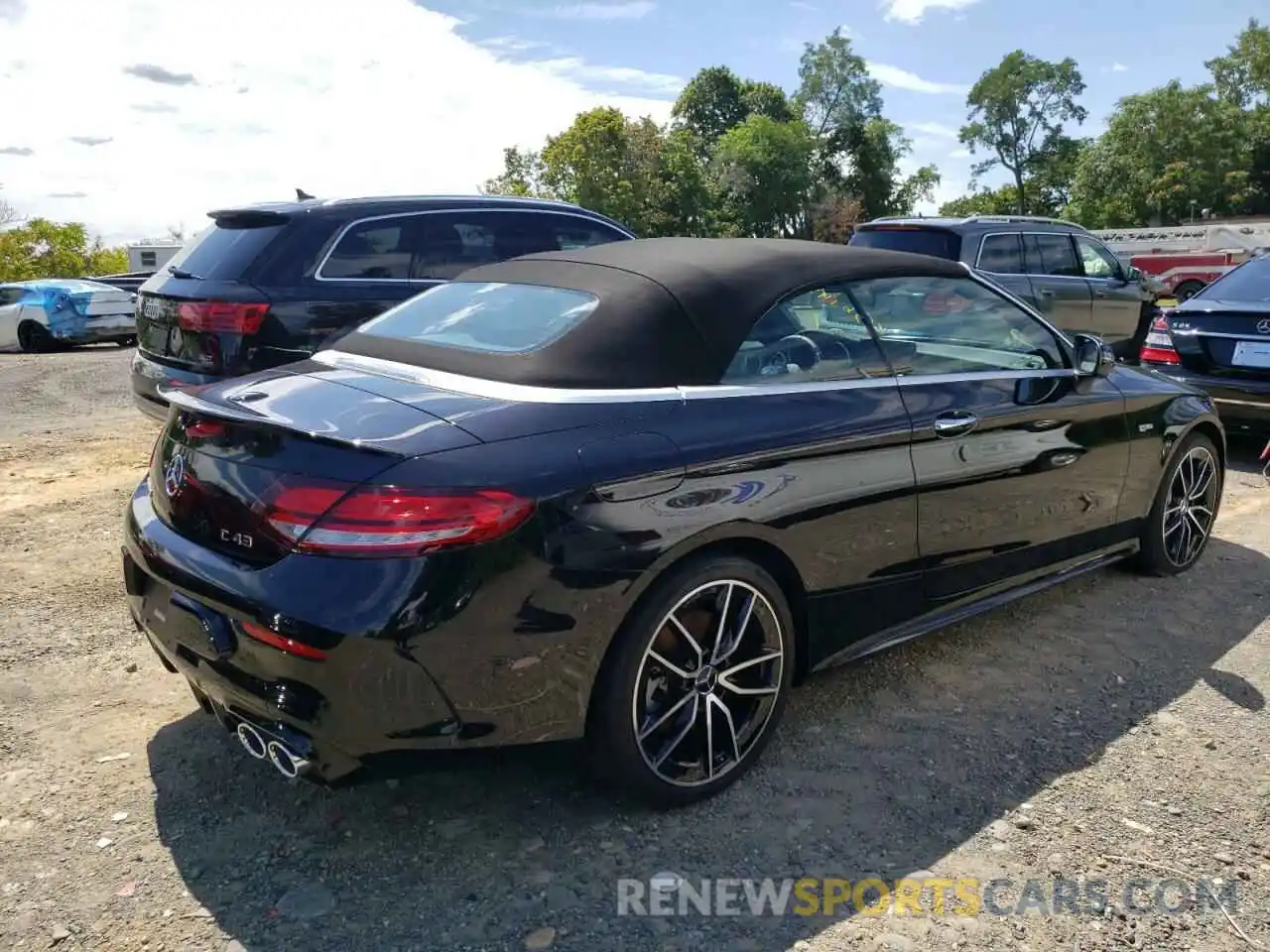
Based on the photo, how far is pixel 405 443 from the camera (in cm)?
241

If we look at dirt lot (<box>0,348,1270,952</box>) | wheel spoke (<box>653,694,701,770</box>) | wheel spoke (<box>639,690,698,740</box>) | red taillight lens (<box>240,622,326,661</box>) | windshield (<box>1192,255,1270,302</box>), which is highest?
windshield (<box>1192,255,1270,302</box>)

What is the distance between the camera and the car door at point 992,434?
134 inches

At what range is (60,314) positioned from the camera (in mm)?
16188

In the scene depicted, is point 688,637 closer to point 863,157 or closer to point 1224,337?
point 1224,337

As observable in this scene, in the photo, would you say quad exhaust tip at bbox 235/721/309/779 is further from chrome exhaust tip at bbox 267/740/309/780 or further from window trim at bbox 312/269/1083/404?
window trim at bbox 312/269/1083/404

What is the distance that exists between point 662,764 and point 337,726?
2.98 feet

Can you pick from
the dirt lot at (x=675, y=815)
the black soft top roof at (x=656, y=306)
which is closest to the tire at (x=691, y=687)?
the dirt lot at (x=675, y=815)

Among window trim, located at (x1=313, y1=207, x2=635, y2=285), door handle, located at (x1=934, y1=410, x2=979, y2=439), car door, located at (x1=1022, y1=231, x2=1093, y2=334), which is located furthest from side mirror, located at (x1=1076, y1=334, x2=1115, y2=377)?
car door, located at (x1=1022, y1=231, x2=1093, y2=334)

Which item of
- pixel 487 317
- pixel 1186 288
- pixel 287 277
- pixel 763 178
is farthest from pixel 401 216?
pixel 763 178

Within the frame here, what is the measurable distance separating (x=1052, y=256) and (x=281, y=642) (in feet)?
30.9

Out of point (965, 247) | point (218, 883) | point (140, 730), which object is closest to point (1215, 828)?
point (218, 883)

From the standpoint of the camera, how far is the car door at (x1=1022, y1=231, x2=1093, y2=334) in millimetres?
9672

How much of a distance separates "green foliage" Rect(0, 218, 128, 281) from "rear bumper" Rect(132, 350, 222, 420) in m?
37.2

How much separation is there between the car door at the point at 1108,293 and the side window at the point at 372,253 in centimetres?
737
